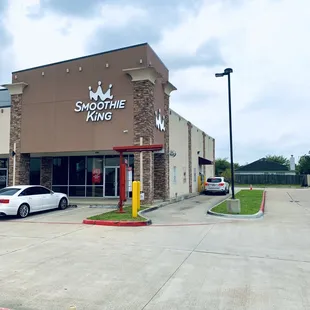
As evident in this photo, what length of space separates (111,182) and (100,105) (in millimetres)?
5881

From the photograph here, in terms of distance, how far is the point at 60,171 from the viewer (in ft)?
78.3

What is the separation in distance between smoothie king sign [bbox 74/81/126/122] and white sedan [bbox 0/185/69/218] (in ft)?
16.3

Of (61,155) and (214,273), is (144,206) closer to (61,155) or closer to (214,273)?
(61,155)

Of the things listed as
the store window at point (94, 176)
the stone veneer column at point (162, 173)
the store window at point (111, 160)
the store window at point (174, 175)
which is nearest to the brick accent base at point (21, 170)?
the store window at point (94, 176)

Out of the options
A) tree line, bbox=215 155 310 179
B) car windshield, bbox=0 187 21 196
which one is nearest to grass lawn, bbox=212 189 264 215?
car windshield, bbox=0 187 21 196

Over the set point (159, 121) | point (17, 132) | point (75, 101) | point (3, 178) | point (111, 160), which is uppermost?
point (75, 101)

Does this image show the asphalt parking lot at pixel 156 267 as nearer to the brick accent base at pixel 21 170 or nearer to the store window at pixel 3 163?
the brick accent base at pixel 21 170

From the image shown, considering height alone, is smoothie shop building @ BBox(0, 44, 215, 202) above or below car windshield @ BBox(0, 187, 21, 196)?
above

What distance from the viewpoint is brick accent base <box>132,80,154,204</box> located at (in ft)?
59.3

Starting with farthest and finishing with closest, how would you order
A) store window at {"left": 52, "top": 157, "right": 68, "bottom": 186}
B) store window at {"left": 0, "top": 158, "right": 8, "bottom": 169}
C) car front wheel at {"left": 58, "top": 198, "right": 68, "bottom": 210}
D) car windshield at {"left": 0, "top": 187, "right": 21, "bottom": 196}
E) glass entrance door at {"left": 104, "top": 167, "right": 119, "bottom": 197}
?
store window at {"left": 0, "top": 158, "right": 8, "bottom": 169}
store window at {"left": 52, "top": 157, "right": 68, "bottom": 186}
glass entrance door at {"left": 104, "top": 167, "right": 119, "bottom": 197}
car front wheel at {"left": 58, "top": 198, "right": 68, "bottom": 210}
car windshield at {"left": 0, "top": 187, "right": 21, "bottom": 196}

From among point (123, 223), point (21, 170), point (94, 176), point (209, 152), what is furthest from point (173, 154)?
point (209, 152)

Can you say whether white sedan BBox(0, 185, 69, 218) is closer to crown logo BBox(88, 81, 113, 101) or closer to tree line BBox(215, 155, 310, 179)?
crown logo BBox(88, 81, 113, 101)

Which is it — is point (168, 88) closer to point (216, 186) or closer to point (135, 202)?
point (135, 202)

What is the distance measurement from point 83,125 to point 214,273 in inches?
580
